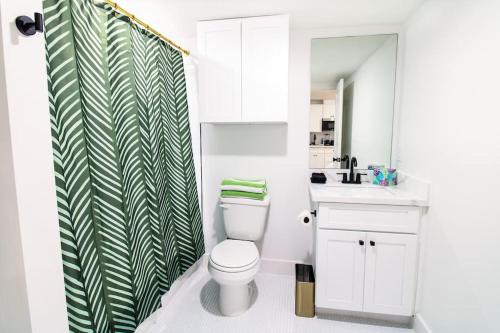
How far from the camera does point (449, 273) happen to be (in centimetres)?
128

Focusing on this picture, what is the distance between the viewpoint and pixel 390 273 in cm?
156

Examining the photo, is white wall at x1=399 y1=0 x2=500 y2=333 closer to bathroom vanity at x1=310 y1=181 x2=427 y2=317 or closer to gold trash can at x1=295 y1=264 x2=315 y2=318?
bathroom vanity at x1=310 y1=181 x2=427 y2=317

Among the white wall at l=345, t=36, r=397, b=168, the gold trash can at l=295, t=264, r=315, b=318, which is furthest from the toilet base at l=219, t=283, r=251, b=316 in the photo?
the white wall at l=345, t=36, r=397, b=168

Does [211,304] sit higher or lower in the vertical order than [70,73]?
lower

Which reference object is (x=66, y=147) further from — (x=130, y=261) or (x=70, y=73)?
(x=130, y=261)

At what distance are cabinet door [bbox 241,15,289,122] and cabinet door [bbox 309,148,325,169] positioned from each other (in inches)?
18.2

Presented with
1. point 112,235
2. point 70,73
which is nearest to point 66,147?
point 70,73

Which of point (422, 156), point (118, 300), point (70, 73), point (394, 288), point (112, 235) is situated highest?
point (70, 73)

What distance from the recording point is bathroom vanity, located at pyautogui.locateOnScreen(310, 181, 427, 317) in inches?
60.4

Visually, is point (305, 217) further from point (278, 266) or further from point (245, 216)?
point (278, 266)

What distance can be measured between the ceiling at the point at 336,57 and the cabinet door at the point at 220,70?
68 cm

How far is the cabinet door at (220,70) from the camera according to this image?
186 cm

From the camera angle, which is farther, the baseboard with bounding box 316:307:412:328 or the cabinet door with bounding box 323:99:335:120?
the cabinet door with bounding box 323:99:335:120

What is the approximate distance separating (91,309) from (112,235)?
307mm
